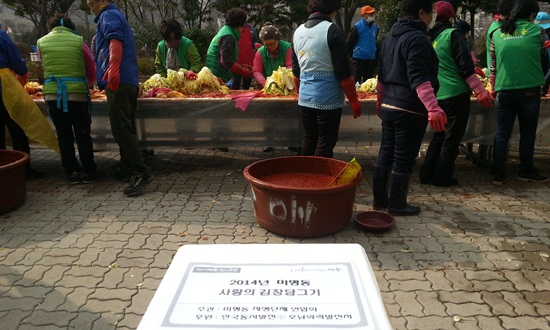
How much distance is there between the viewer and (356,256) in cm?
131

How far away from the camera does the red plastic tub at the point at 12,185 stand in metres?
4.38

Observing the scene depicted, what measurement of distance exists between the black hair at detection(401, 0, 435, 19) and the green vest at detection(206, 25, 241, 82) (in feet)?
10.5

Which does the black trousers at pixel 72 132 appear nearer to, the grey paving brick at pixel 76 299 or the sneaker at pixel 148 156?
the sneaker at pixel 148 156

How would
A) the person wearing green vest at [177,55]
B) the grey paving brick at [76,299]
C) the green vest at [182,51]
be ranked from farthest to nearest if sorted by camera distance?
the green vest at [182,51]
the person wearing green vest at [177,55]
the grey paving brick at [76,299]

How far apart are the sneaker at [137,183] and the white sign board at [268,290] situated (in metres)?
3.82

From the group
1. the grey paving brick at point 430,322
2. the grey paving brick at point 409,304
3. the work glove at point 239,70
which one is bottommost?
the grey paving brick at point 409,304

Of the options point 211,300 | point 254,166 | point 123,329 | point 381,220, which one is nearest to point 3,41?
point 254,166

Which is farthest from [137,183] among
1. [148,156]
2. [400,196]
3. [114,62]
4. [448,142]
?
[448,142]

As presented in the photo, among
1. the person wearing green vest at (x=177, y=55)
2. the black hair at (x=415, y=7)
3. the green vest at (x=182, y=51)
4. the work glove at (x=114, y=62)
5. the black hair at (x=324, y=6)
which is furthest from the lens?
the green vest at (x=182, y=51)

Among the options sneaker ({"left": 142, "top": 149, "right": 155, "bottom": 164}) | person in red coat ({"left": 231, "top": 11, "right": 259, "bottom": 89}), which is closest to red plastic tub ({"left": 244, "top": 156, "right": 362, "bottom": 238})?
sneaker ({"left": 142, "top": 149, "right": 155, "bottom": 164})

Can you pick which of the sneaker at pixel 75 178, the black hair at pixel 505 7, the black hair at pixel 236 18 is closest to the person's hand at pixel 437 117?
the black hair at pixel 505 7

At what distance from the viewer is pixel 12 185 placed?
449cm

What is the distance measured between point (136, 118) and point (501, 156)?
4.30 metres

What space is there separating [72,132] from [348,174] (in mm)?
3354
